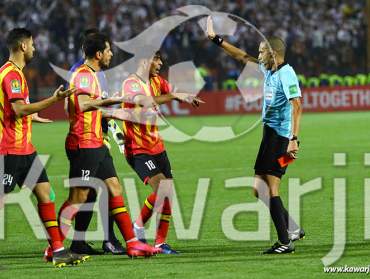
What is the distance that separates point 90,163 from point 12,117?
0.95m

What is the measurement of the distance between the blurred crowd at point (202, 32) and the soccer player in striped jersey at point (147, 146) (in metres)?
22.3

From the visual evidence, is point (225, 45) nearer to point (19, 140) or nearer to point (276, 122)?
point (276, 122)

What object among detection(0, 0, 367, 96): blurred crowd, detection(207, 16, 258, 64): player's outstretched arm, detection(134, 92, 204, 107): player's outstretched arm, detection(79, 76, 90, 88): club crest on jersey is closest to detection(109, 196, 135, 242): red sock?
detection(134, 92, 204, 107): player's outstretched arm

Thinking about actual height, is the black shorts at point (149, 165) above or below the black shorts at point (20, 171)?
below

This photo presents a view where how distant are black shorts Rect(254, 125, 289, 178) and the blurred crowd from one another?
74.9 feet

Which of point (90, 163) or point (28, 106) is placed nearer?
point (28, 106)

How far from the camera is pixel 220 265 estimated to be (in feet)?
30.8

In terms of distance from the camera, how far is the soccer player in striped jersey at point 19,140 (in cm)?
939

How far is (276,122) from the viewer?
10.6 m

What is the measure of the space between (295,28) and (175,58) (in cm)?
704

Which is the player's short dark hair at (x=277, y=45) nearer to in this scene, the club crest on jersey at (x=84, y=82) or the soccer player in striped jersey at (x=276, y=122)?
the soccer player in striped jersey at (x=276, y=122)

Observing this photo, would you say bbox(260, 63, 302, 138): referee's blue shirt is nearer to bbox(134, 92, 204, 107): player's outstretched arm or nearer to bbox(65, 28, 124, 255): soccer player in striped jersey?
bbox(134, 92, 204, 107): player's outstretched arm

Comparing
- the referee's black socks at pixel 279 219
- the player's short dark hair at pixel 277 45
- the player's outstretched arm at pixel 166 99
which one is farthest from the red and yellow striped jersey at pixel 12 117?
the player's short dark hair at pixel 277 45

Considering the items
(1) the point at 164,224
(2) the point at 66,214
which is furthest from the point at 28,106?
(1) the point at 164,224
